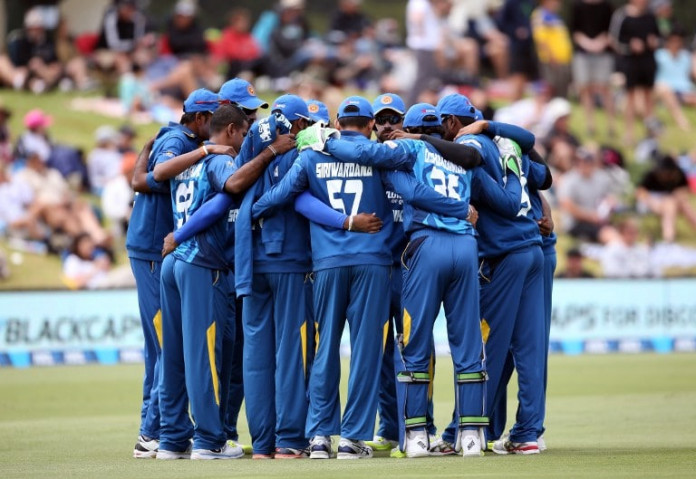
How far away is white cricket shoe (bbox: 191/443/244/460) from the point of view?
9.71 meters

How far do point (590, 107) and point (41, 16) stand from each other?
1062 centimetres

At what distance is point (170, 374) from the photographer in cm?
993

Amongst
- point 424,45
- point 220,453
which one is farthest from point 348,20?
point 220,453

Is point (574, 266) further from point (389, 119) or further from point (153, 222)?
point (153, 222)

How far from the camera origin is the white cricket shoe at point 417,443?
9.45 meters

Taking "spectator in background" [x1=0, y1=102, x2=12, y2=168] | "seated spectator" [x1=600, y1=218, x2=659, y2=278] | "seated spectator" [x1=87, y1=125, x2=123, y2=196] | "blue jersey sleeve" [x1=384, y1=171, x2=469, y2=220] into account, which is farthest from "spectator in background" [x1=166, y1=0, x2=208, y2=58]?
"blue jersey sleeve" [x1=384, y1=171, x2=469, y2=220]

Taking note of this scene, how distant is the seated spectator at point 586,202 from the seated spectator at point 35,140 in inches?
348

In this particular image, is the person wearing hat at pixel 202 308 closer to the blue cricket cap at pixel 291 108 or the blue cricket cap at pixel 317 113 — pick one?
the blue cricket cap at pixel 291 108

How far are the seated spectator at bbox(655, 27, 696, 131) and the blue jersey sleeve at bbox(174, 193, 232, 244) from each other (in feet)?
58.9

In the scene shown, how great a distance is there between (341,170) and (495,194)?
1.13 m

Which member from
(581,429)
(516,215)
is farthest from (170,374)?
(581,429)

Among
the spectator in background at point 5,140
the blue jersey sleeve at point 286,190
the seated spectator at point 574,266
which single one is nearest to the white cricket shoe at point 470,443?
the blue jersey sleeve at point 286,190

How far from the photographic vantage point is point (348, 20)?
26.7 metres

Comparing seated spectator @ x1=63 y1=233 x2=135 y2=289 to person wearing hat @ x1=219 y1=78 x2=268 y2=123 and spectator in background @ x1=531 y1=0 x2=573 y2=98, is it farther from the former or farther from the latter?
person wearing hat @ x1=219 y1=78 x2=268 y2=123
